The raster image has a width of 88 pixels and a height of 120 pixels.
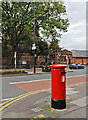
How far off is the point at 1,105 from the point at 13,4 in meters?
23.0

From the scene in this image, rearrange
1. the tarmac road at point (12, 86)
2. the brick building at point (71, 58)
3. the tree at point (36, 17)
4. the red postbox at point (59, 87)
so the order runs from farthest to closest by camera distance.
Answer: the brick building at point (71, 58) < the tree at point (36, 17) < the tarmac road at point (12, 86) < the red postbox at point (59, 87)

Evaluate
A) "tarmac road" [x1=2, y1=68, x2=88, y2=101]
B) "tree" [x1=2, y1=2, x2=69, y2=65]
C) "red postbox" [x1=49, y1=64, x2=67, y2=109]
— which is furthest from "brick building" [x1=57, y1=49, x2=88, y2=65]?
"red postbox" [x1=49, y1=64, x2=67, y2=109]

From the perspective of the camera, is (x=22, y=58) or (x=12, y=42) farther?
(x=22, y=58)

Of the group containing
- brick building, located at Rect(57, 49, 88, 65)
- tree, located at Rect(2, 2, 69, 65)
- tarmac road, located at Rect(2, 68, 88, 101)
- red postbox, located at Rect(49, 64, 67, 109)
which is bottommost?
tarmac road, located at Rect(2, 68, 88, 101)

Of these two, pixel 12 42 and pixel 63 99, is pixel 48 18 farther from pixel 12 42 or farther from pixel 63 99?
pixel 63 99

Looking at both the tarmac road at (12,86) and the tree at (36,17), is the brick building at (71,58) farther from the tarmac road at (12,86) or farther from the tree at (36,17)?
the tarmac road at (12,86)

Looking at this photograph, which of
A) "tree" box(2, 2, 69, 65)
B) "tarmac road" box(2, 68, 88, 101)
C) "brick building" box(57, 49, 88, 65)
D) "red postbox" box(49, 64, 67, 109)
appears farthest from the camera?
"brick building" box(57, 49, 88, 65)

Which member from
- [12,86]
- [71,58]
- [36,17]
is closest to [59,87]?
[12,86]

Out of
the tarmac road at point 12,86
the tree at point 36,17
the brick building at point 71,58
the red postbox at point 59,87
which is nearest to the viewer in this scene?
the red postbox at point 59,87

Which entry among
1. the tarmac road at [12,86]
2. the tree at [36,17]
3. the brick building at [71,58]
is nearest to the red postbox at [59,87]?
the tarmac road at [12,86]

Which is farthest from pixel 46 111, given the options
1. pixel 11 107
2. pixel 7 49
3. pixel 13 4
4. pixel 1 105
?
pixel 7 49

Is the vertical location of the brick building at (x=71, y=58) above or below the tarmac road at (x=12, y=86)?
above

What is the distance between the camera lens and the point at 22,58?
30578mm

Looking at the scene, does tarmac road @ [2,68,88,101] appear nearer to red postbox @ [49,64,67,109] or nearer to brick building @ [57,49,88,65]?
red postbox @ [49,64,67,109]
